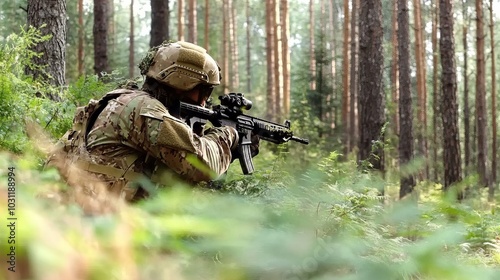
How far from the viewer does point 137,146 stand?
2924 millimetres

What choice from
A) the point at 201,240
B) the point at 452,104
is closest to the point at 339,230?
the point at 201,240

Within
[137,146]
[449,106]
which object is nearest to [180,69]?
[137,146]

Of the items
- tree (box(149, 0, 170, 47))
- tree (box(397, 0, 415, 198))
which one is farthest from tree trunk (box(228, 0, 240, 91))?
tree (box(149, 0, 170, 47))

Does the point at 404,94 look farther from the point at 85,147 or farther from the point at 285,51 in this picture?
the point at 85,147

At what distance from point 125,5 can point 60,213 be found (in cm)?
5647

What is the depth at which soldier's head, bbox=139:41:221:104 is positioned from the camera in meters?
3.12

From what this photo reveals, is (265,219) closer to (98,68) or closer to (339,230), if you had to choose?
(339,230)

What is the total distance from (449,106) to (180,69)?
27.3 ft

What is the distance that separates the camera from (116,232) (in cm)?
86

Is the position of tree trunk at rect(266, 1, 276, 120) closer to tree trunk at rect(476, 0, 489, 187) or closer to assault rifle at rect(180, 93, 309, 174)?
tree trunk at rect(476, 0, 489, 187)

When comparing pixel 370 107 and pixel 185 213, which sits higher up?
pixel 370 107

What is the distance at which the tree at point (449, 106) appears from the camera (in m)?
10.2

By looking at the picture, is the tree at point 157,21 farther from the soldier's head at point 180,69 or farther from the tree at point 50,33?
the soldier's head at point 180,69

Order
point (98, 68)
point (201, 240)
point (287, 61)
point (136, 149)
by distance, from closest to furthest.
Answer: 1. point (201, 240)
2. point (136, 149)
3. point (98, 68)
4. point (287, 61)
